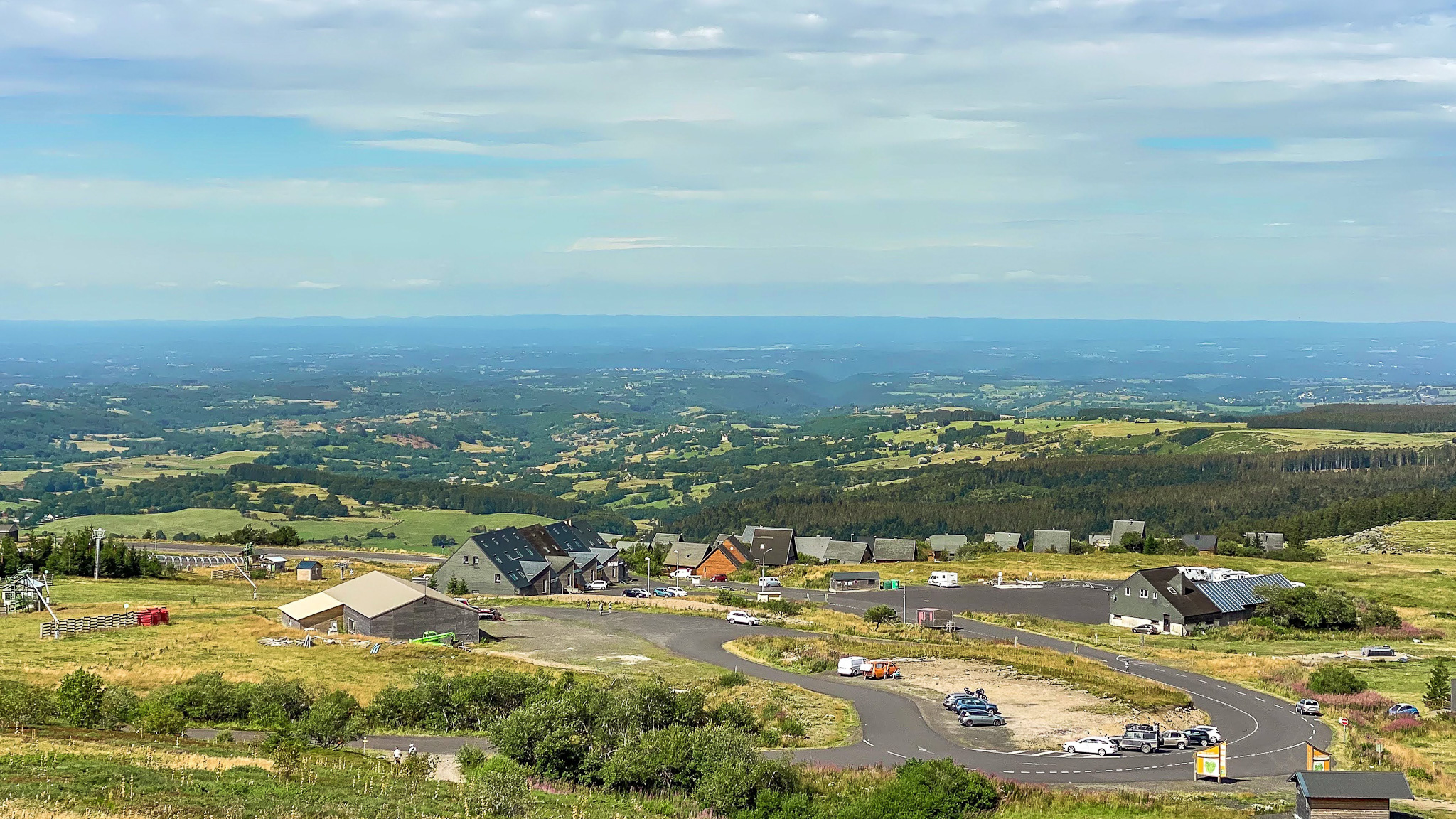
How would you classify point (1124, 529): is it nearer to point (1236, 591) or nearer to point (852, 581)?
point (852, 581)

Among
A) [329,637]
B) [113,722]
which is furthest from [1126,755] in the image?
[329,637]

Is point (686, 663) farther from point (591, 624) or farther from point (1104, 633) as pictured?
point (1104, 633)

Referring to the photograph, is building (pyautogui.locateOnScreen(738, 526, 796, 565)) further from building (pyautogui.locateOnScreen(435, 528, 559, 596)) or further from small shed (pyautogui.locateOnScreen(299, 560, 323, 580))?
small shed (pyautogui.locateOnScreen(299, 560, 323, 580))

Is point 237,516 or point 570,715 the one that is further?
point 237,516

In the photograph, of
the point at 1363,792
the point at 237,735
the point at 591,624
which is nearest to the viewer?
the point at 1363,792

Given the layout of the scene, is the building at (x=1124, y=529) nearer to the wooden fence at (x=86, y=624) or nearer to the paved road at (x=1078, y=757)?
the paved road at (x=1078, y=757)

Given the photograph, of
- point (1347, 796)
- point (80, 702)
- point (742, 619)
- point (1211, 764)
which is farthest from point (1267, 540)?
point (80, 702)
